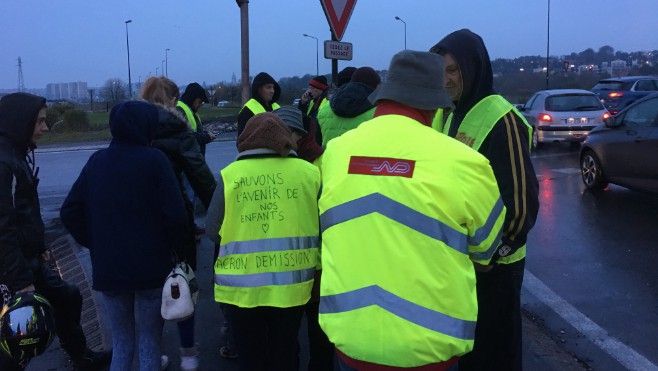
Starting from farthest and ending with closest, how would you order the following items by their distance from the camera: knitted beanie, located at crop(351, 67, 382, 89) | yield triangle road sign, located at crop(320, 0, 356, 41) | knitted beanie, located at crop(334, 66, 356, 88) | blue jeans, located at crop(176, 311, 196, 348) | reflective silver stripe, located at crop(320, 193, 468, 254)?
knitted beanie, located at crop(334, 66, 356, 88) < yield triangle road sign, located at crop(320, 0, 356, 41) < knitted beanie, located at crop(351, 67, 382, 89) < blue jeans, located at crop(176, 311, 196, 348) < reflective silver stripe, located at crop(320, 193, 468, 254)

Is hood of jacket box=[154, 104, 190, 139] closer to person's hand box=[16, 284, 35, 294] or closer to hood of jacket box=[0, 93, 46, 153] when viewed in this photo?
hood of jacket box=[0, 93, 46, 153]

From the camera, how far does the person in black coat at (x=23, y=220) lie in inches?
118

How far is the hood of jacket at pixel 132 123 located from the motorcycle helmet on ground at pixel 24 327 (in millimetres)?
985

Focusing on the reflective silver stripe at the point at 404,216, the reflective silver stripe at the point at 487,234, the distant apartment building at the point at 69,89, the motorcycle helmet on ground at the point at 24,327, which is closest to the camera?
the reflective silver stripe at the point at 404,216

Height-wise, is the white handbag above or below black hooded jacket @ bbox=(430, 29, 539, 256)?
below

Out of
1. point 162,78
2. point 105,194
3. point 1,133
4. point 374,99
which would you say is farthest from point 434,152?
point 162,78

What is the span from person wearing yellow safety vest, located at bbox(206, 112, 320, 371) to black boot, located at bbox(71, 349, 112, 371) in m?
1.53

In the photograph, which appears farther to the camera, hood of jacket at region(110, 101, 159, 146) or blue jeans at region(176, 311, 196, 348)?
blue jeans at region(176, 311, 196, 348)

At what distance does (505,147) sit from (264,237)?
1.22 metres

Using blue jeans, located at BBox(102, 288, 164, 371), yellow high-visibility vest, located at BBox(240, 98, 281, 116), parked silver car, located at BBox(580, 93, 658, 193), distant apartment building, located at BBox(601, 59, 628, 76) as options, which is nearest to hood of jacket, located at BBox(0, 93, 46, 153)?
blue jeans, located at BBox(102, 288, 164, 371)

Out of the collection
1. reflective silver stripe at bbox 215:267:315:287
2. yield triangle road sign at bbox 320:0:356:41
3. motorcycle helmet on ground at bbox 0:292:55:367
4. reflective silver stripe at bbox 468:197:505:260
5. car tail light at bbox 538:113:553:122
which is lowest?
motorcycle helmet on ground at bbox 0:292:55:367

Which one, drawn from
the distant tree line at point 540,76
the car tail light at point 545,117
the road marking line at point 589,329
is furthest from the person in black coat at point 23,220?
the distant tree line at point 540,76

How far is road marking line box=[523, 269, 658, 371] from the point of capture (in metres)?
3.82

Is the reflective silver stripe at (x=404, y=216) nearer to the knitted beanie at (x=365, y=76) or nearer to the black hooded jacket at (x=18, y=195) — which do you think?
the black hooded jacket at (x=18, y=195)
